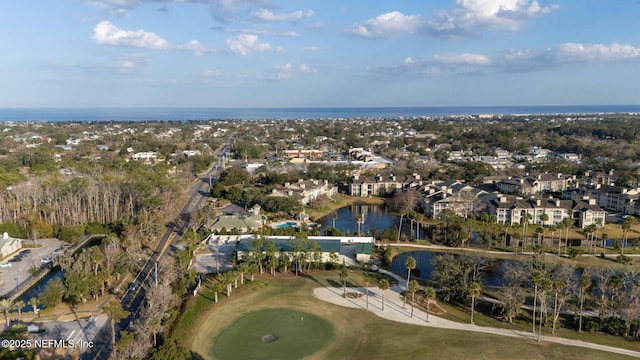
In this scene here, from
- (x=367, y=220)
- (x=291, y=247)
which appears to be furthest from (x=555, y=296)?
(x=367, y=220)

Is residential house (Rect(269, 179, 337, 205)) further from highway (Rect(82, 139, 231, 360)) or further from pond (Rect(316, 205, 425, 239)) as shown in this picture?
highway (Rect(82, 139, 231, 360))

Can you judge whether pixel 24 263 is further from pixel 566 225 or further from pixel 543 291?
pixel 566 225

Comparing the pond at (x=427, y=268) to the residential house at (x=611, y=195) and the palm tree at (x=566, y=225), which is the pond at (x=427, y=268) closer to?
the palm tree at (x=566, y=225)

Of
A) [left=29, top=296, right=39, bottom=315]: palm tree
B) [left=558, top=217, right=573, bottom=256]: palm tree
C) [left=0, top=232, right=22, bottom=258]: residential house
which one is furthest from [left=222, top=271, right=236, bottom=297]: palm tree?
[left=558, top=217, right=573, bottom=256]: palm tree

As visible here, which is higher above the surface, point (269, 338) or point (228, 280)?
point (228, 280)

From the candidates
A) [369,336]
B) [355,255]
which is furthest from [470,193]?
[369,336]

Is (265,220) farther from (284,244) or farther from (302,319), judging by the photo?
(302,319)
